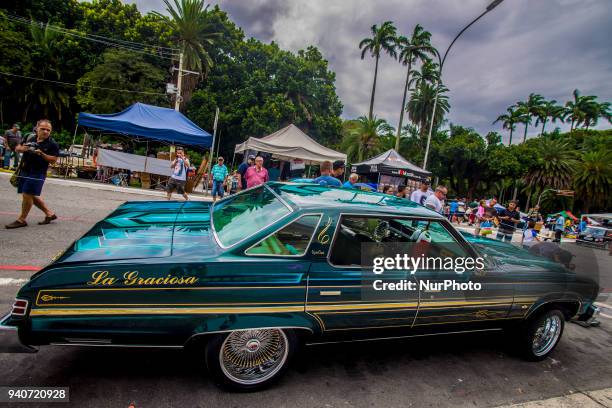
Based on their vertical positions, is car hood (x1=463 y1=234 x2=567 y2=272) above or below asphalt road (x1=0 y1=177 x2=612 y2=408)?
above

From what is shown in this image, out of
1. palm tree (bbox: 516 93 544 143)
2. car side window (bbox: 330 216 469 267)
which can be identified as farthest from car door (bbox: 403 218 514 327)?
Answer: palm tree (bbox: 516 93 544 143)

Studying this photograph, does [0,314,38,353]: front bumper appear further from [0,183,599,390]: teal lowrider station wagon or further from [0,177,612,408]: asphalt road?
[0,177,612,408]: asphalt road

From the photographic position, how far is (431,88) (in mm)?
41188

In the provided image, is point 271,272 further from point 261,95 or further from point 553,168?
point 553,168

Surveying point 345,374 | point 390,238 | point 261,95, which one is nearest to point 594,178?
point 261,95

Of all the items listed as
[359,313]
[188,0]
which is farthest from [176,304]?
[188,0]

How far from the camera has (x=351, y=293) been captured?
93.5 inches

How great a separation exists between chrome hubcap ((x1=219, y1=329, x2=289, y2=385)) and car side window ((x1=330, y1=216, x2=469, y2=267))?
707 mm

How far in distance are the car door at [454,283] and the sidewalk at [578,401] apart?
2.20 feet

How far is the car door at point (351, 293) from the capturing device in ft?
7.53

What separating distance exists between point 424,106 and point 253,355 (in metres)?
44.7

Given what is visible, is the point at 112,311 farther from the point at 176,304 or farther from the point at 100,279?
the point at 176,304

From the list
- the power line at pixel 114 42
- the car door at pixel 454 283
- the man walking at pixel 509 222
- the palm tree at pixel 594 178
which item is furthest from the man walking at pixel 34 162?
the palm tree at pixel 594 178

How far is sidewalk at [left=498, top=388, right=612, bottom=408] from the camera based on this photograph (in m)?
2.57
